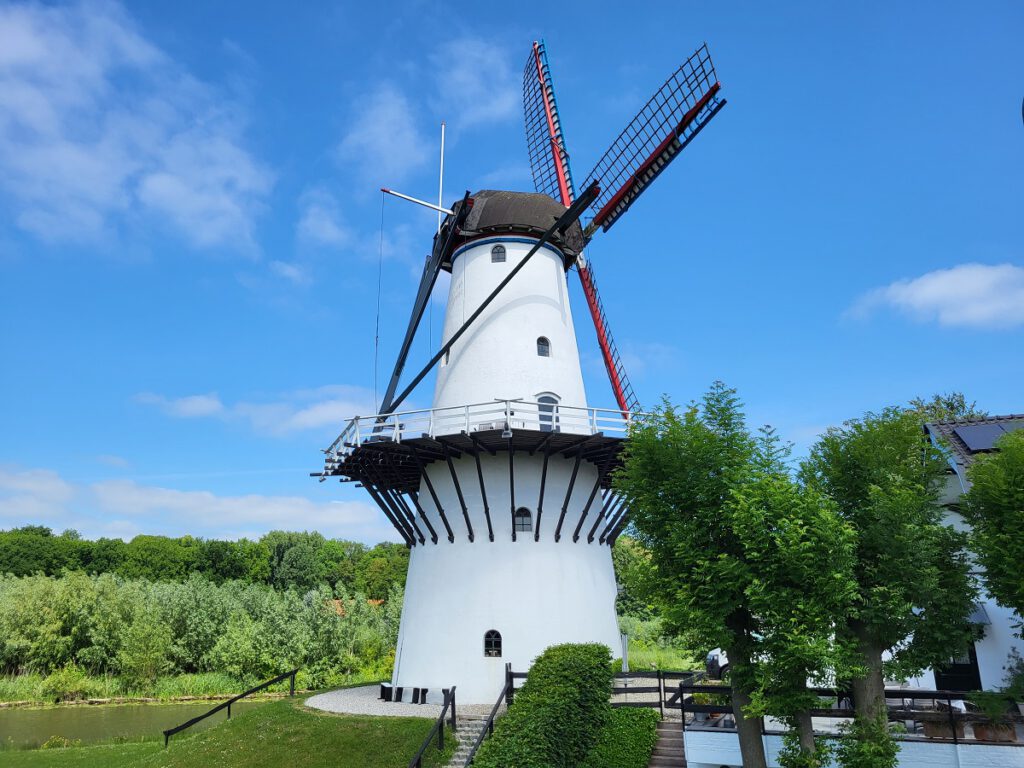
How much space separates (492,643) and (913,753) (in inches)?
376

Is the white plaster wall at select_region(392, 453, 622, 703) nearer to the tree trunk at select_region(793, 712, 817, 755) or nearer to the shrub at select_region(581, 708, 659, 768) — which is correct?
the shrub at select_region(581, 708, 659, 768)

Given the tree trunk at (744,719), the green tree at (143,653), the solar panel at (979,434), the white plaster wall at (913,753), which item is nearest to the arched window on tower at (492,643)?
the white plaster wall at (913,753)

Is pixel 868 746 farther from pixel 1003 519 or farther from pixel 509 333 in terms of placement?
pixel 509 333

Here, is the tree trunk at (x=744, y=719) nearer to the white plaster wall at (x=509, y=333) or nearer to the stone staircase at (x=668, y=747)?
the stone staircase at (x=668, y=747)

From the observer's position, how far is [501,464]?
65.2ft

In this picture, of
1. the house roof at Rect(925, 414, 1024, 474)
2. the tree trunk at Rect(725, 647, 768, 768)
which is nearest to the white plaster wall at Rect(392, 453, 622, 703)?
the tree trunk at Rect(725, 647, 768, 768)

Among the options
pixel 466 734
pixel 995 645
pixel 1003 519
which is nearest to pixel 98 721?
pixel 466 734

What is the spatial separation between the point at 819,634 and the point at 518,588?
8894 mm

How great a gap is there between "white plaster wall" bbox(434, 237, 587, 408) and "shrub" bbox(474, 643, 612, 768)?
7.18 metres

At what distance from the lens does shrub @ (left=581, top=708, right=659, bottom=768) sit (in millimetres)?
14172

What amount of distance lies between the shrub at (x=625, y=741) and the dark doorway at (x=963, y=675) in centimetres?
674

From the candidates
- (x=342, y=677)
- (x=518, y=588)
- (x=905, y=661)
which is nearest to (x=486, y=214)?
(x=518, y=588)

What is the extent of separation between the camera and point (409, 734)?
15.5 m

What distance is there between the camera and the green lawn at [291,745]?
1480cm
